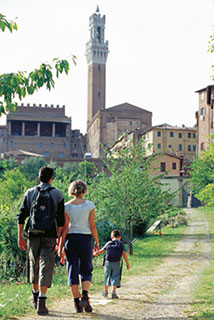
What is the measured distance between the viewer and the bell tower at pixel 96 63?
395ft

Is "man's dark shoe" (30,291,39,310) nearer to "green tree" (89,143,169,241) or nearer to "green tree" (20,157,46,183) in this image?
"green tree" (89,143,169,241)

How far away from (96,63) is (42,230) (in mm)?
123318

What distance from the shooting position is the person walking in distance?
6.41 m

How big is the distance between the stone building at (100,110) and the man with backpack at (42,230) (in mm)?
79072

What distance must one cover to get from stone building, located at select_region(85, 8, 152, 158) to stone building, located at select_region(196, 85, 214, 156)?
18.0 metres

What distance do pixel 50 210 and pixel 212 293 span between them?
4173mm

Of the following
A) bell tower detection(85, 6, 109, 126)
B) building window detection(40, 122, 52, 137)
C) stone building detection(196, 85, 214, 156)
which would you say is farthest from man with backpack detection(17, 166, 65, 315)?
bell tower detection(85, 6, 109, 126)

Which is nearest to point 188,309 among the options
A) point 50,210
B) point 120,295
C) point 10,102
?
point 120,295

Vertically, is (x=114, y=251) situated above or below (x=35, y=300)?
above

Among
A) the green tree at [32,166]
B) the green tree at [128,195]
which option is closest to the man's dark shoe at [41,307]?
the green tree at [128,195]

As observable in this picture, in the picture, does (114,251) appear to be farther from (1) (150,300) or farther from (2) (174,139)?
(2) (174,139)

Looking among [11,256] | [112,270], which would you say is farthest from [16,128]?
[112,270]

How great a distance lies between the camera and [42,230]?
6121 mm

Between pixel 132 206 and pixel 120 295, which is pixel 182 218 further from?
pixel 120 295
